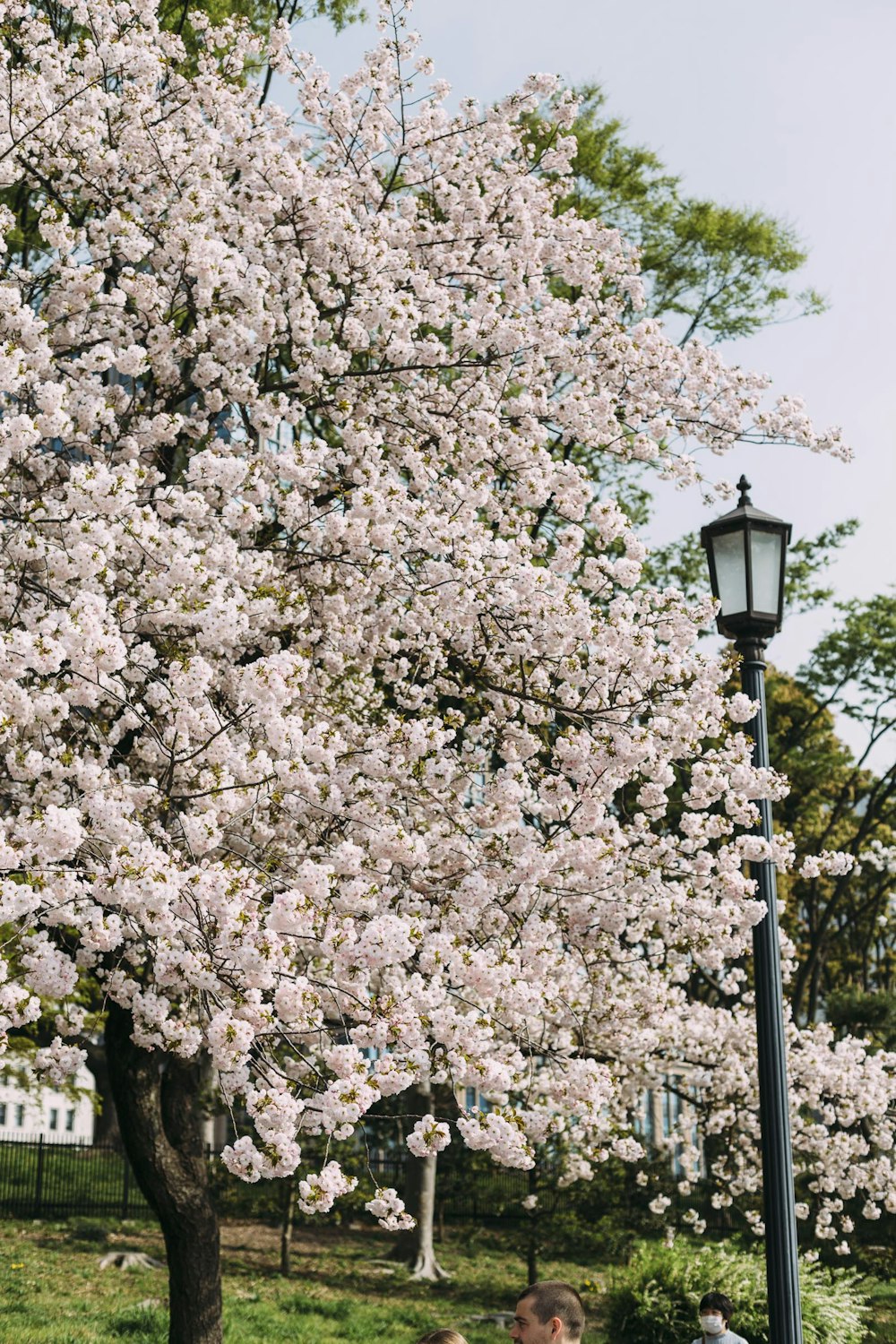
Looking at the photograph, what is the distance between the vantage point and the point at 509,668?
8742 millimetres

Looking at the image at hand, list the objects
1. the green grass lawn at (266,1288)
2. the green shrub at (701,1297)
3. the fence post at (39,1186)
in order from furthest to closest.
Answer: the fence post at (39,1186) < the green shrub at (701,1297) < the green grass lawn at (266,1288)

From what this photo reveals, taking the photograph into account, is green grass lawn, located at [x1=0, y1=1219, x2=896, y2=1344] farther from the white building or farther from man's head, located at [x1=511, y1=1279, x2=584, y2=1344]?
the white building

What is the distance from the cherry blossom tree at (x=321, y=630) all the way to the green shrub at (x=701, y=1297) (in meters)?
3.53

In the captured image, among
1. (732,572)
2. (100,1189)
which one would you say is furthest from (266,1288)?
(732,572)

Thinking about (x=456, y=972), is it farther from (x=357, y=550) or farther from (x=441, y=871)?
(x=357, y=550)

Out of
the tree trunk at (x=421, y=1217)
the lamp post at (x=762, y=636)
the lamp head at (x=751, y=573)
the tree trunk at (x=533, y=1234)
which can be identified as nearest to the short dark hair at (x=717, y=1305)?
the lamp post at (x=762, y=636)

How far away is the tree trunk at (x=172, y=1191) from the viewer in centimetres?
897

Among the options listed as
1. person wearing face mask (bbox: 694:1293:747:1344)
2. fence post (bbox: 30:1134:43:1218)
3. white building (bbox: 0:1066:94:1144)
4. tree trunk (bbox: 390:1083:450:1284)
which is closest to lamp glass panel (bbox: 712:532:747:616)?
person wearing face mask (bbox: 694:1293:747:1344)

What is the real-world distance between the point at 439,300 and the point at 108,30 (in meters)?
3.04

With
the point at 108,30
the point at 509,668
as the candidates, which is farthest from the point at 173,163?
the point at 509,668

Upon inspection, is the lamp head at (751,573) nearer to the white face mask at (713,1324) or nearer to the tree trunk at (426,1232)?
the white face mask at (713,1324)

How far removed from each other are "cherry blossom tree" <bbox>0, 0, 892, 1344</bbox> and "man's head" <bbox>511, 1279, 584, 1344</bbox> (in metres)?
1.42

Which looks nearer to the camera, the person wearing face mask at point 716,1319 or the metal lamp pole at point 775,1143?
the metal lamp pole at point 775,1143

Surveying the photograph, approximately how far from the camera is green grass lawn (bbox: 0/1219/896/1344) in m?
12.4
